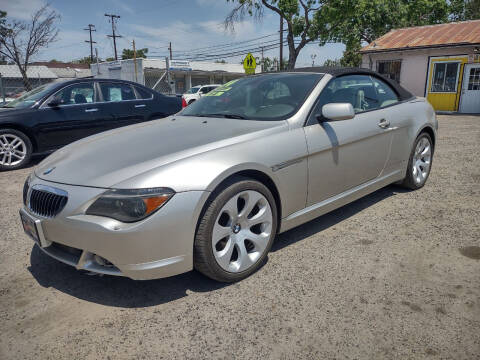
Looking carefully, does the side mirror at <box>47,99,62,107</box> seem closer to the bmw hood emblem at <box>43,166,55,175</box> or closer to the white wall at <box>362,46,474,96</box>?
the bmw hood emblem at <box>43,166,55,175</box>

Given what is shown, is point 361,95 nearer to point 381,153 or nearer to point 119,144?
point 381,153

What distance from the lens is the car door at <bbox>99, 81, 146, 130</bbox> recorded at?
6824mm

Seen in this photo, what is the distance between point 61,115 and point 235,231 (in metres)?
5.06

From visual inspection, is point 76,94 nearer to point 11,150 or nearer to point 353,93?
point 11,150

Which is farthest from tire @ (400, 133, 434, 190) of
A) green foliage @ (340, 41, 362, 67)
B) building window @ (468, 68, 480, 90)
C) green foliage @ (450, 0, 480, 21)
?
green foliage @ (450, 0, 480, 21)

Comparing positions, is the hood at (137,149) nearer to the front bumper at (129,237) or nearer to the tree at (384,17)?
the front bumper at (129,237)

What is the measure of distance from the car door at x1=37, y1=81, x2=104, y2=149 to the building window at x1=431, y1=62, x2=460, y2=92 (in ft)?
51.1

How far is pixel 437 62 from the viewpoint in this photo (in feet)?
55.1

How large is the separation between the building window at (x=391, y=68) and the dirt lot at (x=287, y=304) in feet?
A: 56.3

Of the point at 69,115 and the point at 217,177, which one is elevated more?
the point at 69,115

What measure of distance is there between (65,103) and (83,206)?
5.01 m

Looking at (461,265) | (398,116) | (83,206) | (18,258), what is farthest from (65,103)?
(461,265)

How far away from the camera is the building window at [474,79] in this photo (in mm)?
15422

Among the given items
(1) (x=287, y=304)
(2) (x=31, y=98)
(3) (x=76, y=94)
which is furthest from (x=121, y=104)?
(1) (x=287, y=304)
